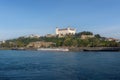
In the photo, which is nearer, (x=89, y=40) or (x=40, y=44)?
(x=89, y=40)

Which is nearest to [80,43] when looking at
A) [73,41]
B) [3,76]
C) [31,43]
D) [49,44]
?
[73,41]

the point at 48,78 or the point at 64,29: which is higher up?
the point at 64,29

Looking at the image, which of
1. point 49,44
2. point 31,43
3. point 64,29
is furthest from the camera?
point 64,29

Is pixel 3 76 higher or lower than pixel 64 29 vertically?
lower

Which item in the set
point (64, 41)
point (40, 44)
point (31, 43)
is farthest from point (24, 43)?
point (64, 41)

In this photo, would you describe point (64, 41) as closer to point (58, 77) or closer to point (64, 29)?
point (64, 29)

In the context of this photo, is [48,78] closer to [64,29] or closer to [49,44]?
[49,44]

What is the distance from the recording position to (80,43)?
124 meters

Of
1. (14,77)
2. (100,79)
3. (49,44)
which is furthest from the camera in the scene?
(49,44)

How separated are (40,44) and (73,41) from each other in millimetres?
21648

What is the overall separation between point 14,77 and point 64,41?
10714cm

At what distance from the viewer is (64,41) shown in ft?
431

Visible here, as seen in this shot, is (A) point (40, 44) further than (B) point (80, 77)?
Yes

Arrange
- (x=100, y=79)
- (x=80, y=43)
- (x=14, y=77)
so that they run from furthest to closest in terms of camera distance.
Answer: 1. (x=80, y=43)
2. (x=14, y=77)
3. (x=100, y=79)
